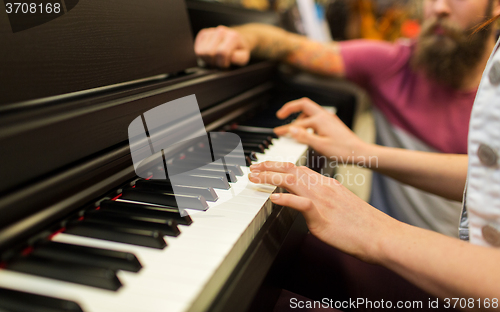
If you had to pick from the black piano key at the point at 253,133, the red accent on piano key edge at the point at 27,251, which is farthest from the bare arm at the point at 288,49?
the red accent on piano key edge at the point at 27,251

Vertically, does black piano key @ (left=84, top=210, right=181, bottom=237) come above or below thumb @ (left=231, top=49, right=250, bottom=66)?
below

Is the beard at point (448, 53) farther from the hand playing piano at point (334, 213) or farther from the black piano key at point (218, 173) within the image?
the black piano key at point (218, 173)

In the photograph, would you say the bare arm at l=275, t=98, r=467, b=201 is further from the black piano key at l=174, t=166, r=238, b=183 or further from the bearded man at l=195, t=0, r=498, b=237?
the black piano key at l=174, t=166, r=238, b=183

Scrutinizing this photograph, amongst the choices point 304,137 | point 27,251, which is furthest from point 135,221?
point 304,137

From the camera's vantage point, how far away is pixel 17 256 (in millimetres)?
427

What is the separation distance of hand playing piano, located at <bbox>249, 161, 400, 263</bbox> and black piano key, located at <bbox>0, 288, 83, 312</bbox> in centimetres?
37

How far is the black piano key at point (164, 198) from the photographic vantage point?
57cm

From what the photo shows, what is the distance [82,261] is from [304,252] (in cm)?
65

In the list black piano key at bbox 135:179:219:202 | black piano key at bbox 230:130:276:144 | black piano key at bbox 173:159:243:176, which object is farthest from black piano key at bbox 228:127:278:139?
black piano key at bbox 135:179:219:202

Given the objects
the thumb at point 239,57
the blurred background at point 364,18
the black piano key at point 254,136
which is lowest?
the black piano key at point 254,136

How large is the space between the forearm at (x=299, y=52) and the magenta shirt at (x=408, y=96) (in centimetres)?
6

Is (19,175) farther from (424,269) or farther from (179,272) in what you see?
(424,269)

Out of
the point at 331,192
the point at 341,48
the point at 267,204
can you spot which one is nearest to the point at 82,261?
the point at 267,204

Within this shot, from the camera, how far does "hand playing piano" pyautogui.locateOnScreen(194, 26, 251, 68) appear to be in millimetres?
1063
